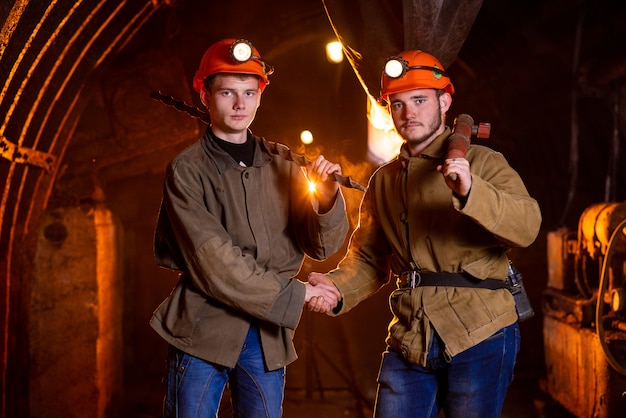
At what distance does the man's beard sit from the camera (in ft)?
9.38

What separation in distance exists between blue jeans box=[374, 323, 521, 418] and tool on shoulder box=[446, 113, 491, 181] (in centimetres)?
80

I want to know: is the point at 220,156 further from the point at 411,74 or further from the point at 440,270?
the point at 440,270

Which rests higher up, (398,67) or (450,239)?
(398,67)

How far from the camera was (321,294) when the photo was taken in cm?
297

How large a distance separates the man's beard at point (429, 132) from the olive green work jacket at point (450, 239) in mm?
47

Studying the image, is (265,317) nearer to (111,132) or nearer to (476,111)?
(111,132)

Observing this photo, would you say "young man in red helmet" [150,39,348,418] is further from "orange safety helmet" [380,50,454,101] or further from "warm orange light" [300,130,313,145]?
"warm orange light" [300,130,313,145]

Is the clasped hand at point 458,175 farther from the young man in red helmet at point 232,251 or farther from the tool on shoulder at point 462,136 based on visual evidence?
the young man in red helmet at point 232,251

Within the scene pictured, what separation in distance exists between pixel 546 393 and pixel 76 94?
4.88 metres

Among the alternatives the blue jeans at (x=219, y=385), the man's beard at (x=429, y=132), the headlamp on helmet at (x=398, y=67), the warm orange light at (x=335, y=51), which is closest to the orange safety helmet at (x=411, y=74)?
the headlamp on helmet at (x=398, y=67)

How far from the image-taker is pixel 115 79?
516 cm

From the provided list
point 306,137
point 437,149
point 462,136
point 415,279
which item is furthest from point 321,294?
point 306,137

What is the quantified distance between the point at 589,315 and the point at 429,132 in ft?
10.1


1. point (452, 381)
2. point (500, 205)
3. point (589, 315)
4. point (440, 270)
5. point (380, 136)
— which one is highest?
point (380, 136)
